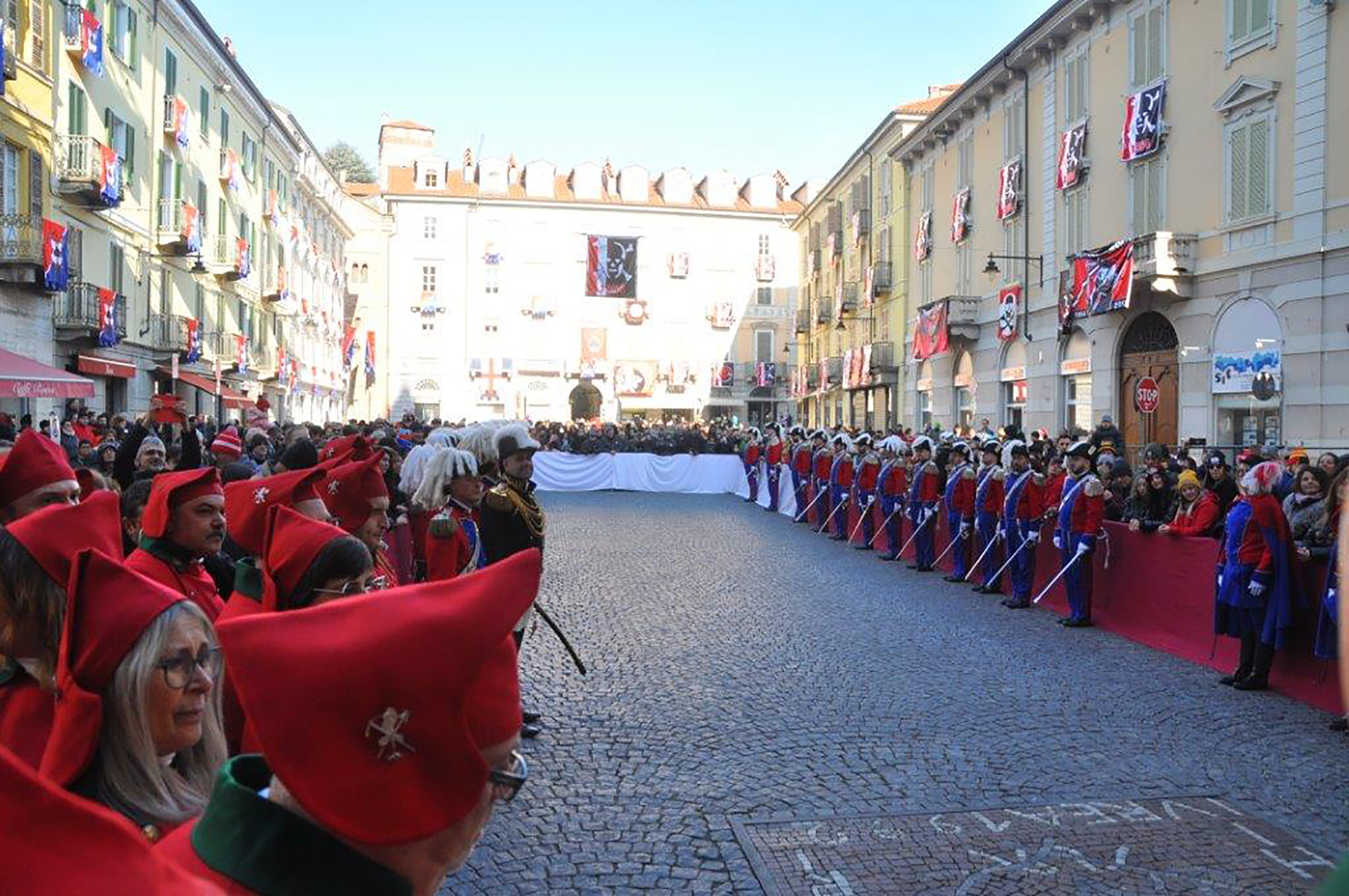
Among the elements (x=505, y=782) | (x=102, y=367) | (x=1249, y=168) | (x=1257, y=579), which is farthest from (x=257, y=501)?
(x=102, y=367)

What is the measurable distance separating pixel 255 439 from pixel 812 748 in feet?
34.3

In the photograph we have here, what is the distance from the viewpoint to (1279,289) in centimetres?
2052

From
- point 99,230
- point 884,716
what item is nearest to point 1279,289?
point 884,716

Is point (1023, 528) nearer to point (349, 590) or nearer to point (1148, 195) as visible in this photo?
point (349, 590)

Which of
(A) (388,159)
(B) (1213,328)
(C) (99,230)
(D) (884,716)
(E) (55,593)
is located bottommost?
(D) (884,716)

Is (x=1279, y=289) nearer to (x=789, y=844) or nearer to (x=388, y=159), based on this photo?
(x=789, y=844)

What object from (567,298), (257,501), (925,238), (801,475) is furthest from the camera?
(567,298)

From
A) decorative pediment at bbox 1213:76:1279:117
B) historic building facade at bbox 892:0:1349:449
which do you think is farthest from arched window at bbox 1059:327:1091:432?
decorative pediment at bbox 1213:76:1279:117

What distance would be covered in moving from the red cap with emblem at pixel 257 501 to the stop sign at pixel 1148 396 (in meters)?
22.3

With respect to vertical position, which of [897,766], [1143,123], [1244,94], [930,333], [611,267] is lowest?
[897,766]

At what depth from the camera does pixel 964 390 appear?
1425 inches

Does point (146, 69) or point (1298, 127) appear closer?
point (1298, 127)

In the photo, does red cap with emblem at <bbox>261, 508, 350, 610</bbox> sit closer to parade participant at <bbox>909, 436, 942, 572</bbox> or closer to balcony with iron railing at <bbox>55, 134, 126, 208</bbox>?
parade participant at <bbox>909, 436, 942, 572</bbox>

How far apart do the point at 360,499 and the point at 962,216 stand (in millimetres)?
32829
